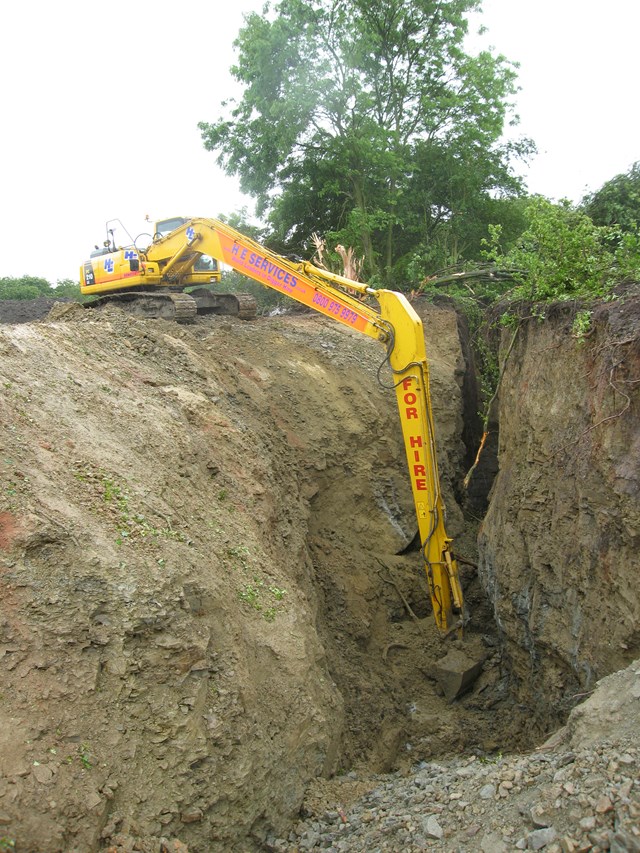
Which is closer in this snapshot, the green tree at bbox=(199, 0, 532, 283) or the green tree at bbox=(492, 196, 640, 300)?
the green tree at bbox=(492, 196, 640, 300)

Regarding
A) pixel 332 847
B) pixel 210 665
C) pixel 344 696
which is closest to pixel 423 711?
pixel 344 696

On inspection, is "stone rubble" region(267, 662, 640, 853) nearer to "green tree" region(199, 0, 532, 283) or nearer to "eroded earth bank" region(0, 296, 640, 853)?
"eroded earth bank" region(0, 296, 640, 853)

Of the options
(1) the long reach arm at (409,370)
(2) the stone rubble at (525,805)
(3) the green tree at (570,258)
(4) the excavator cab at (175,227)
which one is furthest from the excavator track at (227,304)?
(2) the stone rubble at (525,805)

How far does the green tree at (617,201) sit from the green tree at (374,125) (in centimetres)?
580

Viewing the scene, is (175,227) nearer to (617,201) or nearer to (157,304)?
(157,304)

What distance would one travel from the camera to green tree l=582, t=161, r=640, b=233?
12.0 m

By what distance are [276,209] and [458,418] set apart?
37.1 feet

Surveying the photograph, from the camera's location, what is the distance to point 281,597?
610cm

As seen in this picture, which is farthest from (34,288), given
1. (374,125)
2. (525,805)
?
(525,805)

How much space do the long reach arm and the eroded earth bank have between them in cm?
58

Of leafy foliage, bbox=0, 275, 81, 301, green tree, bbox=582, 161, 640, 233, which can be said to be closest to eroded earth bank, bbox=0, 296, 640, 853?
green tree, bbox=582, 161, 640, 233

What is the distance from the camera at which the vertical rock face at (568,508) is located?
607cm

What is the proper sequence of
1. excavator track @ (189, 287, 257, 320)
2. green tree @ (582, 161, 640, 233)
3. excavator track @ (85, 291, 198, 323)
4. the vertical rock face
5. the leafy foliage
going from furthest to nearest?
the leafy foliage
excavator track @ (189, 287, 257, 320)
green tree @ (582, 161, 640, 233)
excavator track @ (85, 291, 198, 323)
the vertical rock face

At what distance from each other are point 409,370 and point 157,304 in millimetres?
5360
